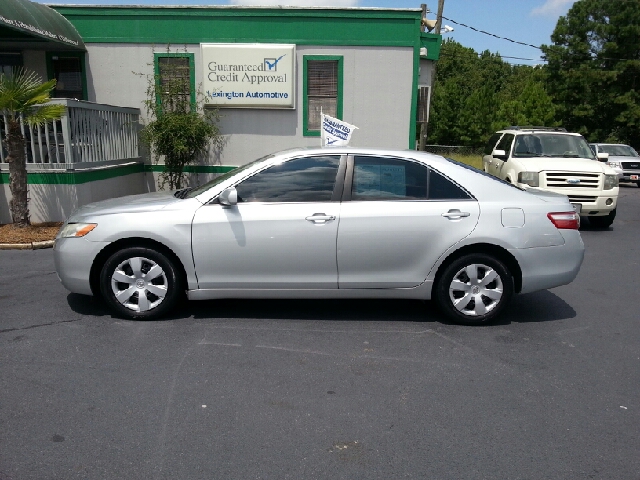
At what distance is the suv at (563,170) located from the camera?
10796mm

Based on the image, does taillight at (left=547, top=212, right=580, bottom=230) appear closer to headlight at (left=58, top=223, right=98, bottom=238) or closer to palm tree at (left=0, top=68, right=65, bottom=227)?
headlight at (left=58, top=223, right=98, bottom=238)

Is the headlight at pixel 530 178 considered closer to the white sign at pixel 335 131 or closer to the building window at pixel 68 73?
the white sign at pixel 335 131

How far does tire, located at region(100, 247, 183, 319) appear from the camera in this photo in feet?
17.2

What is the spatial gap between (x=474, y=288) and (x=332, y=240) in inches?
54.1

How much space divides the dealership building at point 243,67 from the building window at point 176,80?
1.1 inches

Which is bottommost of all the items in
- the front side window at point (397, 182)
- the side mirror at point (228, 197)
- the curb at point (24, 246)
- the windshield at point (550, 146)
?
the curb at point (24, 246)

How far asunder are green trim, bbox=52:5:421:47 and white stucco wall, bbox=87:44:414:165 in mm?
200

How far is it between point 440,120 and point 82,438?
139 feet

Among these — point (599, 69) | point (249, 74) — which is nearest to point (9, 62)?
point (249, 74)

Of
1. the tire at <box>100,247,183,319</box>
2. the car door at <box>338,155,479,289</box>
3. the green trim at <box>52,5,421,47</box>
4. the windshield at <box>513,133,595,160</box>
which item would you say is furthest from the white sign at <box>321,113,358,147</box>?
the tire at <box>100,247,183,319</box>

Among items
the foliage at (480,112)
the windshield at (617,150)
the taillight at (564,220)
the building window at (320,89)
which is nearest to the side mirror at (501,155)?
the building window at (320,89)

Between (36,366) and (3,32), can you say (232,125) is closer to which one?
(3,32)

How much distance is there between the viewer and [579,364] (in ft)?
15.1

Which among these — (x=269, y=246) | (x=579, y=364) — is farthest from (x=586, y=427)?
(x=269, y=246)
